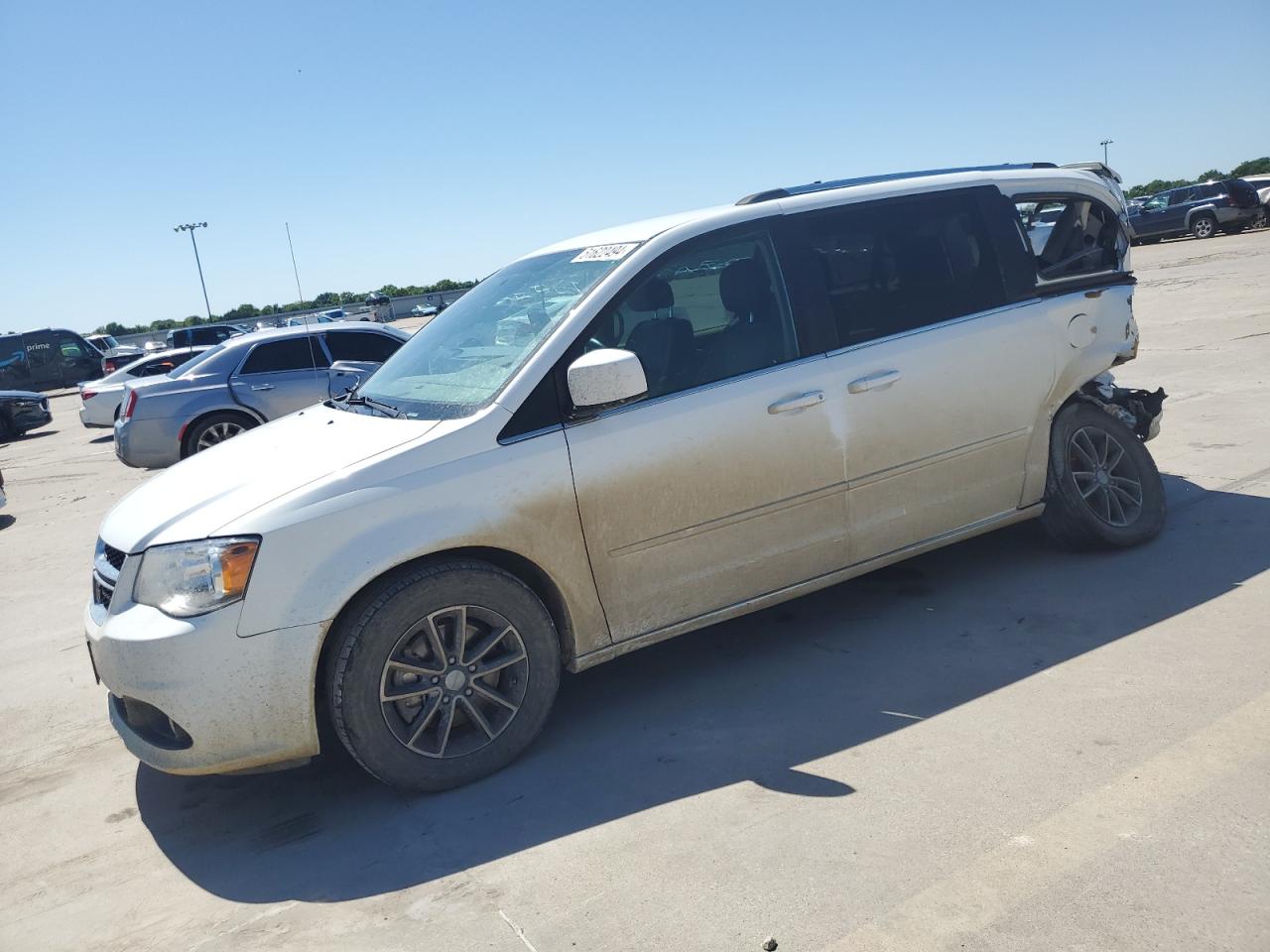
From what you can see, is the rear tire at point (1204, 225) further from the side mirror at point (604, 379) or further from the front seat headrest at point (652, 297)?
the side mirror at point (604, 379)

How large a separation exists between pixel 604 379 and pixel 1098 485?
2862 millimetres

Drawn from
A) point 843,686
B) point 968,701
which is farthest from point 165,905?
point 968,701

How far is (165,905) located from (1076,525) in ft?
13.9

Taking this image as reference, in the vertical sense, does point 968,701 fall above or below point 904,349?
below

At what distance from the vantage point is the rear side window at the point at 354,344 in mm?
11344

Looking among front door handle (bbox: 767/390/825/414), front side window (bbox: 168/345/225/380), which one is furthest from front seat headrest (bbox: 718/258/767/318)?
front side window (bbox: 168/345/225/380)

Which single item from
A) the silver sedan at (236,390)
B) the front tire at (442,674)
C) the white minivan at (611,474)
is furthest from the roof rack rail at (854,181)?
the silver sedan at (236,390)

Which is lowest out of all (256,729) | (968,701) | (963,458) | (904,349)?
(968,701)

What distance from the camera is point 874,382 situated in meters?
4.35

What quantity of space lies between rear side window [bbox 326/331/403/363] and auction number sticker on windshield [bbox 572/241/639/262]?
7365 mm

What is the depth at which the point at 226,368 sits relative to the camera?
448 inches

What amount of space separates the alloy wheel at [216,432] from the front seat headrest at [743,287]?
8.48 metres

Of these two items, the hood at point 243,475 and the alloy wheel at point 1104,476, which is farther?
the alloy wheel at point 1104,476

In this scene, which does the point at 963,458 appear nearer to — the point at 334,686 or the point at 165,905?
the point at 334,686
